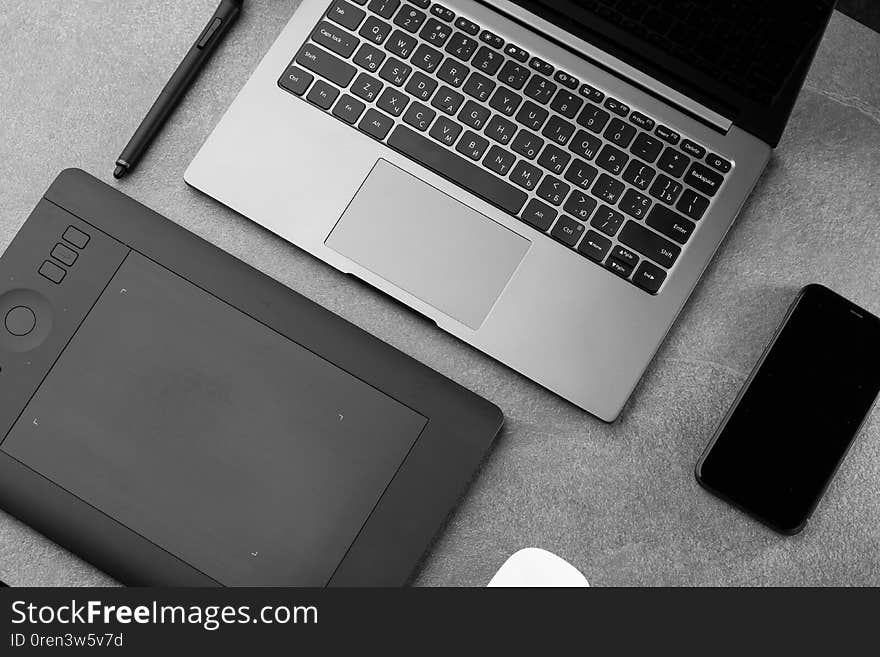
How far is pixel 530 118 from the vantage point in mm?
741

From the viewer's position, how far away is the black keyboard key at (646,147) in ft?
2.41

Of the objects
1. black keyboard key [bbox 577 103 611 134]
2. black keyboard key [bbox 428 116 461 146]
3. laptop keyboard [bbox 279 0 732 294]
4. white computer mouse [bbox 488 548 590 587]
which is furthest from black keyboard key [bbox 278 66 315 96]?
white computer mouse [bbox 488 548 590 587]

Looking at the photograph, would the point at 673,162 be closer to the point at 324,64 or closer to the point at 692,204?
the point at 692,204

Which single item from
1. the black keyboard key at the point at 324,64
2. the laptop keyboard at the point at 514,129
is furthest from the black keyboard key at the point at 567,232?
the black keyboard key at the point at 324,64

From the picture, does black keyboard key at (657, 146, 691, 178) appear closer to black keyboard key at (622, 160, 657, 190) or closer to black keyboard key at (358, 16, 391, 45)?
black keyboard key at (622, 160, 657, 190)

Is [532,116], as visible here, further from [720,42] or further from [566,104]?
[720,42]

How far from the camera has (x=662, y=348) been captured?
2.43 feet

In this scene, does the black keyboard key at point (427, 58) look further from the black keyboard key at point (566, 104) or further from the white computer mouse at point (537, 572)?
the white computer mouse at point (537, 572)

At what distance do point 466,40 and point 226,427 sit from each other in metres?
0.36

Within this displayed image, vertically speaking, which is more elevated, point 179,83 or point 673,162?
point 673,162

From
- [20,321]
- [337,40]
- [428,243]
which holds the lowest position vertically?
[20,321]

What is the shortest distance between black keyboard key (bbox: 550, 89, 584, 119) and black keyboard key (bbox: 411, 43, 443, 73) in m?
0.10

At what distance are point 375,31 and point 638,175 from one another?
0.24 metres

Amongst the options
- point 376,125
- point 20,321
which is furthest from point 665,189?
point 20,321
